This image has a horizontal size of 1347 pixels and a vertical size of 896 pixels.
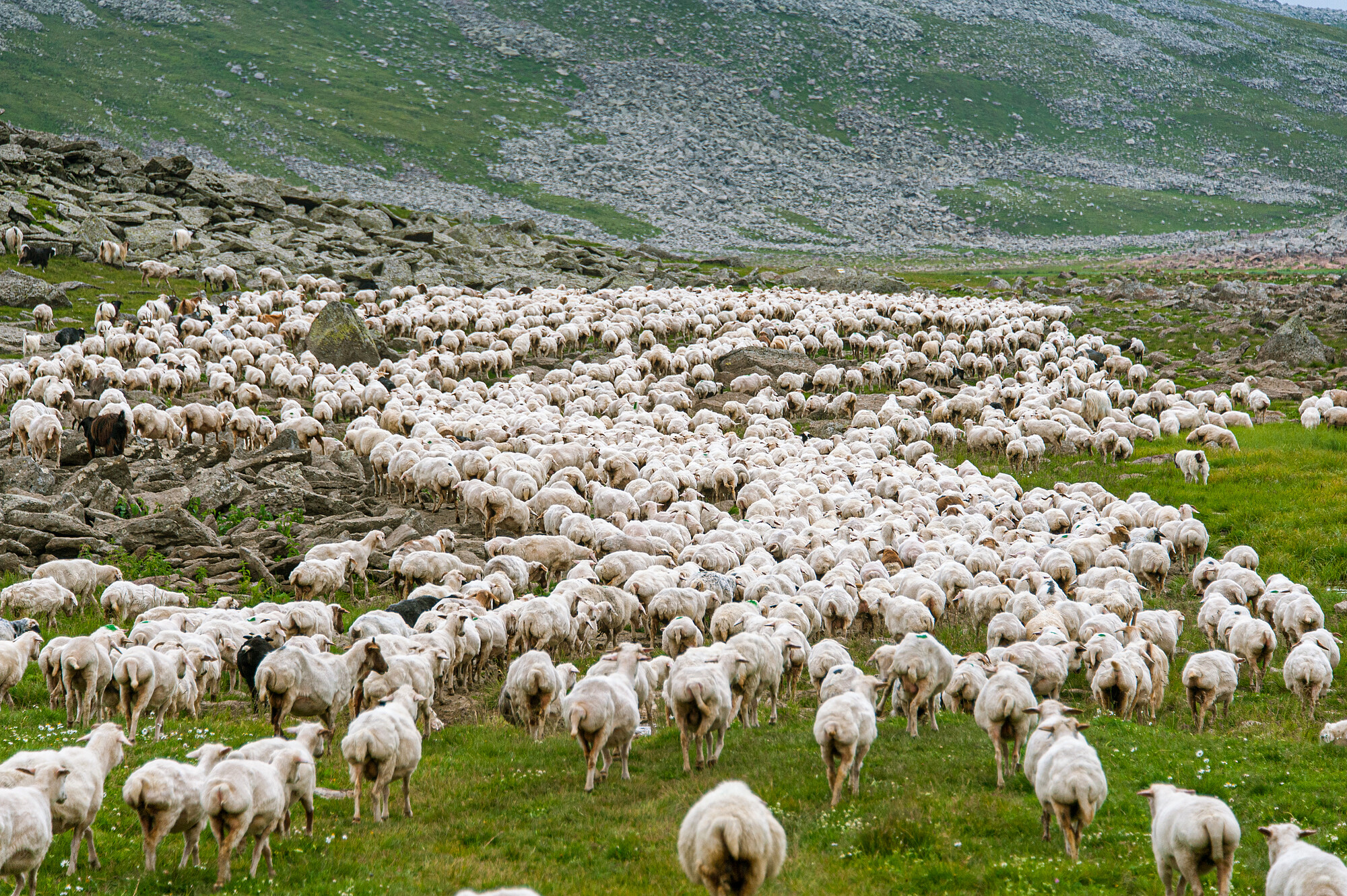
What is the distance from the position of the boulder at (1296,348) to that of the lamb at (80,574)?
4635 centimetres

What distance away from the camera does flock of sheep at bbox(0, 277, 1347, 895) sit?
9.42 metres

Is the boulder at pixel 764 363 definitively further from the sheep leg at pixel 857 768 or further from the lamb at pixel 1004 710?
the sheep leg at pixel 857 768

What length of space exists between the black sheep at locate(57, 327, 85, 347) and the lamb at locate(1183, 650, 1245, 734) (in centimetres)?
3685

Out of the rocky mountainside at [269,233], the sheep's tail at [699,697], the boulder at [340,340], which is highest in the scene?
the sheep's tail at [699,697]

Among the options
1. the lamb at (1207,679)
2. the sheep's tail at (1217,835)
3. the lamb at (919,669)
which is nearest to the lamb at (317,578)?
the lamb at (919,669)

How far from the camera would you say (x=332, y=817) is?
34.0ft

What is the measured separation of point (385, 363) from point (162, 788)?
3167 cm

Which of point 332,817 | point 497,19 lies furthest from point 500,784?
point 497,19

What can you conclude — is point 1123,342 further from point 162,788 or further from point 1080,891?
point 162,788

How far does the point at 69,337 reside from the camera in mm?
36531

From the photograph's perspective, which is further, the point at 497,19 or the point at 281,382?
the point at 497,19

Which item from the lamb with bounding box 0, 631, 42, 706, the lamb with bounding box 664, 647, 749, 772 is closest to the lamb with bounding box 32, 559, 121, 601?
the lamb with bounding box 0, 631, 42, 706

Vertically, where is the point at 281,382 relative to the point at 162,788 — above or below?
below

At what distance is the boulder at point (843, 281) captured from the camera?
208 ft
